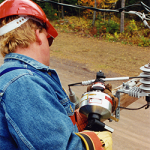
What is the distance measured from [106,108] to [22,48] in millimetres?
917

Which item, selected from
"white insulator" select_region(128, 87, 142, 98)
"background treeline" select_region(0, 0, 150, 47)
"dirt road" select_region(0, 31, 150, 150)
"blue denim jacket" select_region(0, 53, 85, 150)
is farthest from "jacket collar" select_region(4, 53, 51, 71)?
"background treeline" select_region(0, 0, 150, 47)

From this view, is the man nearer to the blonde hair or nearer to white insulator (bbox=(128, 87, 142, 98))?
the blonde hair

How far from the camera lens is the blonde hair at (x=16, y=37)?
1228 millimetres

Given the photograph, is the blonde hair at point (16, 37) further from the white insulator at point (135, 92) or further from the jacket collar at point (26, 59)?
the white insulator at point (135, 92)

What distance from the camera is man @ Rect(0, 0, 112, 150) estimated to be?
2.97 ft

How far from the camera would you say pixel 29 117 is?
2.95 feet

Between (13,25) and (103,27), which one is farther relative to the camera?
(103,27)

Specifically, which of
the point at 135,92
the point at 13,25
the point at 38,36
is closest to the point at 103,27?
the point at 135,92

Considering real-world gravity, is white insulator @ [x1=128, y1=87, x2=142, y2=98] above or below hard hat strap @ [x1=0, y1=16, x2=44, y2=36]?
below

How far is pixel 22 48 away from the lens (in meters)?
1.26

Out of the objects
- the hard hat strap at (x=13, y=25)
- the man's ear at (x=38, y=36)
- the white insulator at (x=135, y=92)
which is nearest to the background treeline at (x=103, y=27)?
the white insulator at (x=135, y=92)

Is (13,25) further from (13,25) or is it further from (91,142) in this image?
(91,142)

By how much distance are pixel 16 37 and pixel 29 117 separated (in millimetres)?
627

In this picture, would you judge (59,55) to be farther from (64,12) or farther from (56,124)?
(64,12)
